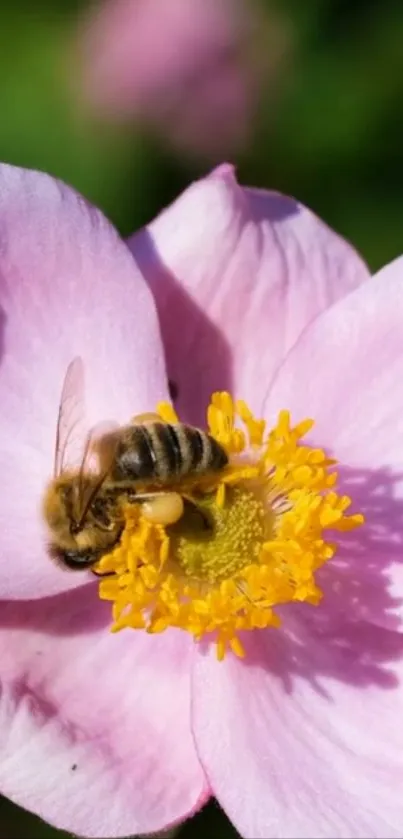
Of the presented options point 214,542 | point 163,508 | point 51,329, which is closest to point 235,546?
point 214,542

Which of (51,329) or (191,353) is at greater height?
(51,329)

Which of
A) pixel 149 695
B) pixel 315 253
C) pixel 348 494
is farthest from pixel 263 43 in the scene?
pixel 149 695

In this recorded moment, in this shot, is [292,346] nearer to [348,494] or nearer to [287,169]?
[348,494]

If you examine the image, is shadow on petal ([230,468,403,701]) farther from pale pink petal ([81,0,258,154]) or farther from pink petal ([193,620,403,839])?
pale pink petal ([81,0,258,154])

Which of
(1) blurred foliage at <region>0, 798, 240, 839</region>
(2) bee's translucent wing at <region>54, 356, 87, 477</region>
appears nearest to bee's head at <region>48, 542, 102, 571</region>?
(2) bee's translucent wing at <region>54, 356, 87, 477</region>

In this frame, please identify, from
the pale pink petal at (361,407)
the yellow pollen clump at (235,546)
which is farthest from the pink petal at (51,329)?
the pale pink petal at (361,407)

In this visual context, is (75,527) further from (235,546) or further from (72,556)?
(235,546)
